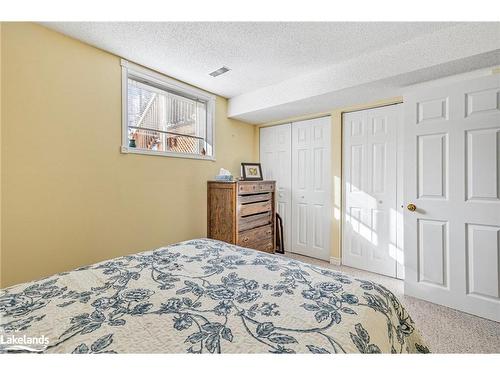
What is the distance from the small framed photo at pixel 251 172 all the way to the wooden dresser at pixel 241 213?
12.1 inches

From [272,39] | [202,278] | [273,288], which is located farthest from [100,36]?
A: [273,288]

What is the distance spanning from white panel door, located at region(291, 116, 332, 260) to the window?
1296 mm

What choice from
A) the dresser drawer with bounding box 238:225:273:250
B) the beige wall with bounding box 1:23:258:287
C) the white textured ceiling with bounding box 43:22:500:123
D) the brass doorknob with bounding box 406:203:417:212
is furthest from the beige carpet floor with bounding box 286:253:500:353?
the beige wall with bounding box 1:23:258:287

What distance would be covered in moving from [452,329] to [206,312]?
2.01 meters

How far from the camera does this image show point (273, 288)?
1.03m

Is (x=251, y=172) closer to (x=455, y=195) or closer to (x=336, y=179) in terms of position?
(x=336, y=179)

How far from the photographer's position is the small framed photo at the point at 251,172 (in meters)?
3.40

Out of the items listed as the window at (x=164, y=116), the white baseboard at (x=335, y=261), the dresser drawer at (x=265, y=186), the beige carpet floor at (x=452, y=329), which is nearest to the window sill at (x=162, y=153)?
the window at (x=164, y=116)

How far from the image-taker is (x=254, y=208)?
3.06m

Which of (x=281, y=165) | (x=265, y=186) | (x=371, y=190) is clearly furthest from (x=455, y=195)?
(x=281, y=165)

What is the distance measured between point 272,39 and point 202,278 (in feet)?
6.31

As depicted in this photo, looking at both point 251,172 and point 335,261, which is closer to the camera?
point 335,261

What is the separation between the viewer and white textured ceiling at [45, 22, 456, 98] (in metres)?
1.82
